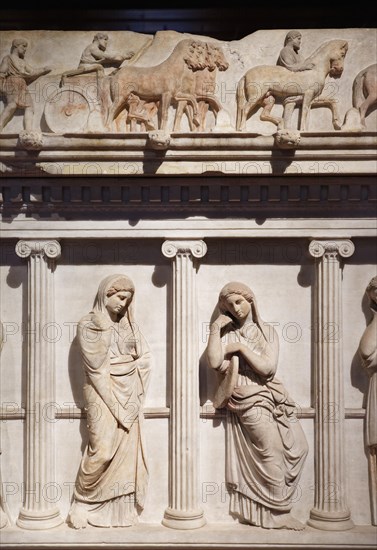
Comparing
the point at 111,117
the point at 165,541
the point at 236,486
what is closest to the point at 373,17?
the point at 111,117

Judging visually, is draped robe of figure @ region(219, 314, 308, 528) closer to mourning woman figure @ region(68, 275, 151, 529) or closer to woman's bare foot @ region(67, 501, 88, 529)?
mourning woman figure @ region(68, 275, 151, 529)

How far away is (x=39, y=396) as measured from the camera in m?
6.57

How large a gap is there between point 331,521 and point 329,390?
100 cm

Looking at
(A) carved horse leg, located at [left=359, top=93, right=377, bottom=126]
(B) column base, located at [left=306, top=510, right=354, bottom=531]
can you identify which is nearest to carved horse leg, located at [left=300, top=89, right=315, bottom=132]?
(A) carved horse leg, located at [left=359, top=93, right=377, bottom=126]

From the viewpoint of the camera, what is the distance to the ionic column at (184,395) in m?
6.55

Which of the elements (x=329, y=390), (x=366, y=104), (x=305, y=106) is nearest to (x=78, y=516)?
(x=329, y=390)

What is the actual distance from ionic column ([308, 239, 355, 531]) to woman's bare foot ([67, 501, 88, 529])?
1.73 meters

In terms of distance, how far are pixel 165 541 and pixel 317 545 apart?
1.15m

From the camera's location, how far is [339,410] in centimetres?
659

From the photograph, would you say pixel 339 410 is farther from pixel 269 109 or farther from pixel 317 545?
pixel 269 109

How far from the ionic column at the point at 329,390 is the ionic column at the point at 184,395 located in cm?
92

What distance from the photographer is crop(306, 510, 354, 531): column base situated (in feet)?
21.4

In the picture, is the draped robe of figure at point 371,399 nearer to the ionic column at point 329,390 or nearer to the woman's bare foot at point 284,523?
the ionic column at point 329,390

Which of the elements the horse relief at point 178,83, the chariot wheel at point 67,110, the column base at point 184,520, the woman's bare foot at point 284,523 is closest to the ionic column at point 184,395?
the column base at point 184,520
